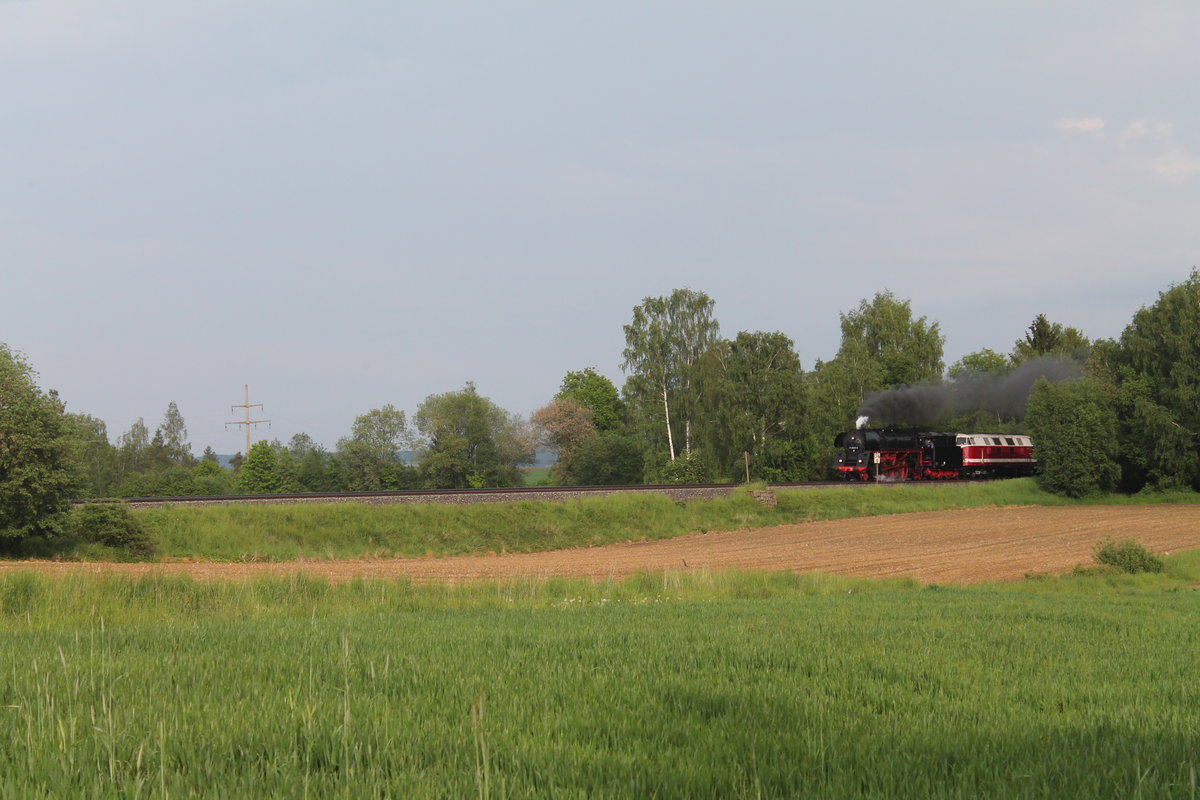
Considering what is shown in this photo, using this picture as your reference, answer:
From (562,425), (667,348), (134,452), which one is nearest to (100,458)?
(134,452)

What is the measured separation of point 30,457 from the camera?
2827cm

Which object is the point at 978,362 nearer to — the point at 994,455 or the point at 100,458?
the point at 994,455

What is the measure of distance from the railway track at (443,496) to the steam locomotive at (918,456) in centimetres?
1267

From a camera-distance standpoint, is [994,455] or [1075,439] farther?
[994,455]

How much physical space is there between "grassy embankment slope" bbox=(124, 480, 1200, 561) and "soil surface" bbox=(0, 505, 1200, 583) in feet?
4.67

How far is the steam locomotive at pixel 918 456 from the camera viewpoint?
201ft

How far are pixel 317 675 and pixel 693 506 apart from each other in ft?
132

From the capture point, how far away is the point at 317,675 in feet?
19.7

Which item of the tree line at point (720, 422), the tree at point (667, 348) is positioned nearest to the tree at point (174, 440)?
the tree line at point (720, 422)

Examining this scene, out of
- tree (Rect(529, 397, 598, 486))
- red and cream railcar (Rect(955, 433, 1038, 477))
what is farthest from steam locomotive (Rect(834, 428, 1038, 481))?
tree (Rect(529, 397, 598, 486))

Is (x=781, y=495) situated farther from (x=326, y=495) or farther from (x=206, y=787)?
(x=206, y=787)

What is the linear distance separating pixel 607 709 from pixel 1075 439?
59.9 metres

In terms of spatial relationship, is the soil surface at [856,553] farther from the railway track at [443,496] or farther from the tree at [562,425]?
the tree at [562,425]

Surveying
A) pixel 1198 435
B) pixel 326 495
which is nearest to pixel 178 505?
pixel 326 495
